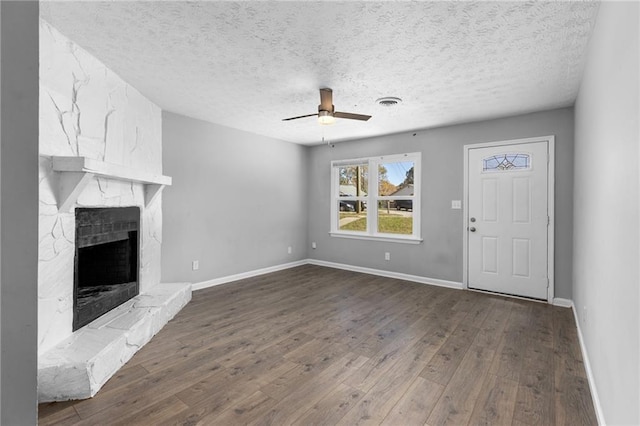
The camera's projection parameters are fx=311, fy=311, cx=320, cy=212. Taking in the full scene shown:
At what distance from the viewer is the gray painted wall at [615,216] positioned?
1.14m

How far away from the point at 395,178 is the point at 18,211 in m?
5.26

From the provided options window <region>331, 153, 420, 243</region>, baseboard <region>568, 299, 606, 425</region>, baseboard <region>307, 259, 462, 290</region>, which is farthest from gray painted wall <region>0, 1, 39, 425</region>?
window <region>331, 153, 420, 243</region>

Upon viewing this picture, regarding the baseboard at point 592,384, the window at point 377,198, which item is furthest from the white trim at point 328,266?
the baseboard at point 592,384

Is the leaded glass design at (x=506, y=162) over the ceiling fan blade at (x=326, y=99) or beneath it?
beneath

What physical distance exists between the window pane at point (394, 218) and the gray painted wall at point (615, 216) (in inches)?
118

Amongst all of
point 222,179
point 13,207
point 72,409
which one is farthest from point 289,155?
point 13,207

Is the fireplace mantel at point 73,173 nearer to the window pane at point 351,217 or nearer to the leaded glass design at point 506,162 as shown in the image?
the window pane at point 351,217

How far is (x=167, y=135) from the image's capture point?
13.2ft

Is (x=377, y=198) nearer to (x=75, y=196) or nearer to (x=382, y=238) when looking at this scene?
(x=382, y=238)

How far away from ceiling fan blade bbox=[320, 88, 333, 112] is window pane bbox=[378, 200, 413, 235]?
261 centimetres

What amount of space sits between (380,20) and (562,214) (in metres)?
3.36

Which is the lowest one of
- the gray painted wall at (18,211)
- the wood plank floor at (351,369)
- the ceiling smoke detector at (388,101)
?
the wood plank floor at (351,369)

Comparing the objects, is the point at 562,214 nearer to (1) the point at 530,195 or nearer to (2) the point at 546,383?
(1) the point at 530,195

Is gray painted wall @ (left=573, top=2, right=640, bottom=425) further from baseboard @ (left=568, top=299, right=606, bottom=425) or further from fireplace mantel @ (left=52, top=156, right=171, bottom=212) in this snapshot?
fireplace mantel @ (left=52, top=156, right=171, bottom=212)
